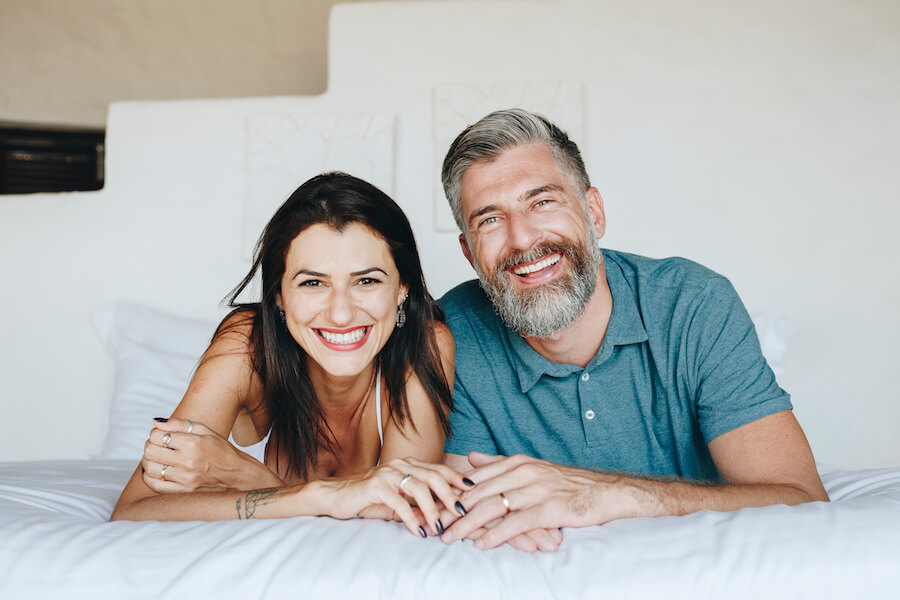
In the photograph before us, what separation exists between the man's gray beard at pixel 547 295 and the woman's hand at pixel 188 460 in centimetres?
70

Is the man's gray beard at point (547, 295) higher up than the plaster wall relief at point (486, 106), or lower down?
lower down

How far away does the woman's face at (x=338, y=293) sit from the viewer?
1663mm

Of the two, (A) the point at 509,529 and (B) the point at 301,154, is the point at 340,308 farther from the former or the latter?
(B) the point at 301,154

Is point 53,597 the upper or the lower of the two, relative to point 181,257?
lower

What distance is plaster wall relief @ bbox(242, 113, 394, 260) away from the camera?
2.98 m

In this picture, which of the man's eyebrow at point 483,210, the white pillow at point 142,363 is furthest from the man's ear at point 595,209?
the white pillow at point 142,363

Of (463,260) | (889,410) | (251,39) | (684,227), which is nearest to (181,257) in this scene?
(463,260)

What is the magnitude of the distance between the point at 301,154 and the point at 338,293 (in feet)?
4.92

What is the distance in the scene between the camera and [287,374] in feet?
5.98

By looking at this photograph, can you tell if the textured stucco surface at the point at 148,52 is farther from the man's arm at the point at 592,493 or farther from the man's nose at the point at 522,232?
the man's arm at the point at 592,493

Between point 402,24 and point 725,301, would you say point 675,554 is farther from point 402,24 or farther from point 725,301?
point 402,24

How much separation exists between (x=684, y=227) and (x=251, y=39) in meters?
2.44

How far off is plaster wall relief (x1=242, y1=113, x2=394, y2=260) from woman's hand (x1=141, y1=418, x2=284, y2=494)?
1.62m

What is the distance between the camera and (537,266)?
1756 mm
